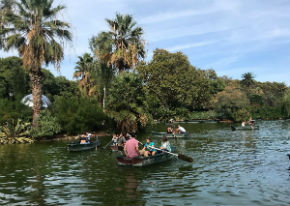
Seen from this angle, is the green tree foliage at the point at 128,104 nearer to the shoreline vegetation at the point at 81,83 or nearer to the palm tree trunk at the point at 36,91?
the shoreline vegetation at the point at 81,83

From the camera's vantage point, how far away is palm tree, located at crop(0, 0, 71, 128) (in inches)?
1178

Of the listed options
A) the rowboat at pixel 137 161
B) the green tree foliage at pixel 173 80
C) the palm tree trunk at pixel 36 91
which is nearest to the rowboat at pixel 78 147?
the rowboat at pixel 137 161

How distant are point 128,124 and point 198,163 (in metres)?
18.8

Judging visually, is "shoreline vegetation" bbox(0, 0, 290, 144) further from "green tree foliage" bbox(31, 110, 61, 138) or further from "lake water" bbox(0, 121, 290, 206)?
"lake water" bbox(0, 121, 290, 206)

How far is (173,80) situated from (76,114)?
35838 mm

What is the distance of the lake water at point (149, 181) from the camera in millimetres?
10914

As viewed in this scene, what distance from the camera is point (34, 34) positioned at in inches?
1173

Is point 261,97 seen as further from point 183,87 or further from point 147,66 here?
point 147,66

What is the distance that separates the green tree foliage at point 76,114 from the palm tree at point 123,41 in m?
7.99

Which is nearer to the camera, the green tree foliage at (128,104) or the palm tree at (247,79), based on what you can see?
the green tree foliage at (128,104)

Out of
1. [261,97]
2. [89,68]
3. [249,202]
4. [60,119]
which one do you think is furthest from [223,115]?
[249,202]

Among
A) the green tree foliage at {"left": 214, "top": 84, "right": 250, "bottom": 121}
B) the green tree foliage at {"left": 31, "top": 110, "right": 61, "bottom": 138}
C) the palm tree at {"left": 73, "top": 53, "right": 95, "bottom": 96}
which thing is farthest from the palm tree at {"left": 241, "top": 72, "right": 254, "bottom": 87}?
the green tree foliage at {"left": 31, "top": 110, "right": 61, "bottom": 138}

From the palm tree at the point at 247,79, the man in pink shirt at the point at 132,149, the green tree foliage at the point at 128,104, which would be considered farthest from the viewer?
the palm tree at the point at 247,79

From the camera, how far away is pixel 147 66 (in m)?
66.3
